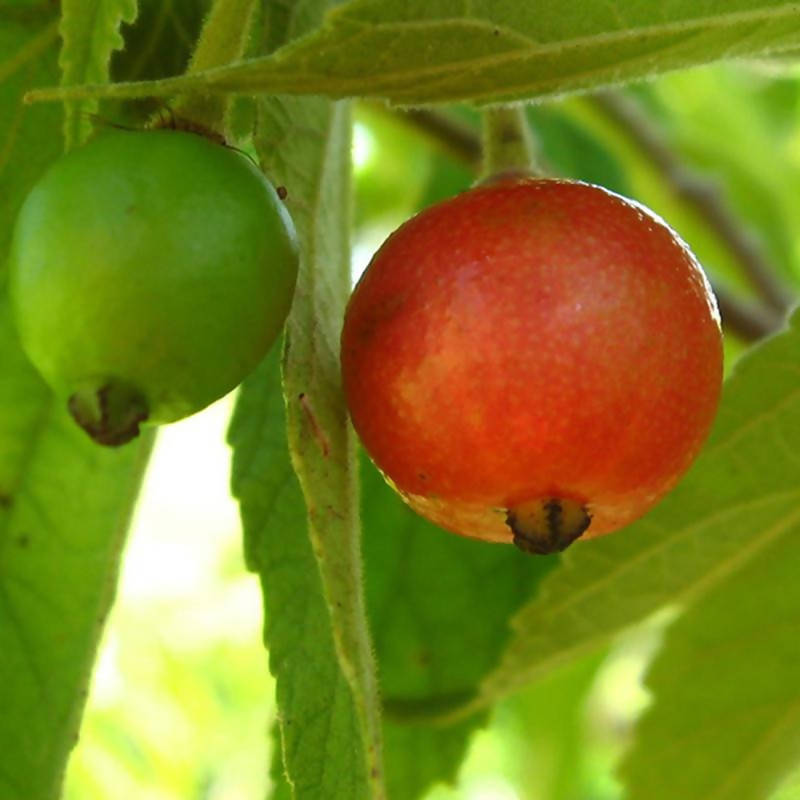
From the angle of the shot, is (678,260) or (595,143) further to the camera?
(595,143)

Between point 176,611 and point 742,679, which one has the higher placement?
point 176,611

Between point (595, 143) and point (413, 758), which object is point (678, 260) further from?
point (595, 143)

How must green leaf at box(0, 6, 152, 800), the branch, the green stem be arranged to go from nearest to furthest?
the green stem, green leaf at box(0, 6, 152, 800), the branch

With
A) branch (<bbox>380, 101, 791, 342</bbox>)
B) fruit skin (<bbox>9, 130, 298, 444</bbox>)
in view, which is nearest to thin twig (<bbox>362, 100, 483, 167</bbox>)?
branch (<bbox>380, 101, 791, 342</bbox>)

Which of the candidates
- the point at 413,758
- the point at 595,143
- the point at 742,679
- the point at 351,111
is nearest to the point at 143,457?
the point at 351,111

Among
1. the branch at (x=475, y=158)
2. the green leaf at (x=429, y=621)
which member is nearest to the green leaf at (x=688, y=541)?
the green leaf at (x=429, y=621)

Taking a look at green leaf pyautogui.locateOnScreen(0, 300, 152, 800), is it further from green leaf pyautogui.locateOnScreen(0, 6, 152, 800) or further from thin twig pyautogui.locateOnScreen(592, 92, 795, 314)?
thin twig pyautogui.locateOnScreen(592, 92, 795, 314)
